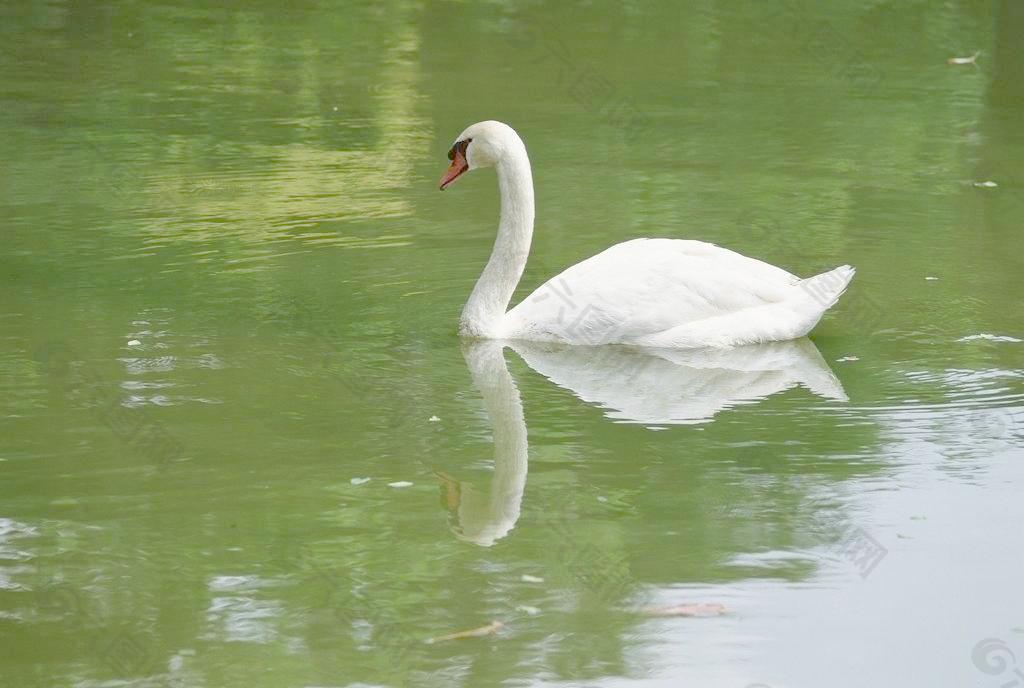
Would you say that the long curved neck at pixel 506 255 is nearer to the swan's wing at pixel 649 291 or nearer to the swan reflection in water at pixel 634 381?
the swan reflection in water at pixel 634 381

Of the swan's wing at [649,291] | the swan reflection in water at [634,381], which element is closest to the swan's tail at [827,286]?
the swan's wing at [649,291]

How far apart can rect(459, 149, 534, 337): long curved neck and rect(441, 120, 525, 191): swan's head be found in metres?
0.03

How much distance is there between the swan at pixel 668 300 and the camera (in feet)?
29.7

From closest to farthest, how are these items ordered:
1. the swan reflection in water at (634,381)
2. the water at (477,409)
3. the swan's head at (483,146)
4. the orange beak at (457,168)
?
1. the water at (477,409)
2. the swan reflection in water at (634,381)
3. the swan's head at (483,146)
4. the orange beak at (457,168)

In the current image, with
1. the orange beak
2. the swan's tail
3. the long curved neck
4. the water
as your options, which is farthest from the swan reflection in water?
the orange beak

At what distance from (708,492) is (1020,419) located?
69.1 inches

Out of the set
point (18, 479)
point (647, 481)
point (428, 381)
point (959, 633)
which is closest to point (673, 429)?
point (647, 481)

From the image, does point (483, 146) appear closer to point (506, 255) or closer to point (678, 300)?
point (506, 255)

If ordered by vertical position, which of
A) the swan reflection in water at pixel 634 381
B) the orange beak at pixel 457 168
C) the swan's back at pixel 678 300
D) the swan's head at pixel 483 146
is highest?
the swan's head at pixel 483 146

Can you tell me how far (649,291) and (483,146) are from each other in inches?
48.9

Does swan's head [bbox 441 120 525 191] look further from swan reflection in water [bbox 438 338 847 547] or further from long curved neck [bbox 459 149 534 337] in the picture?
swan reflection in water [bbox 438 338 847 547]

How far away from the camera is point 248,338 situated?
922cm

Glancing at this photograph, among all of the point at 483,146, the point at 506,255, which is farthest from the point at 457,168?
the point at 506,255

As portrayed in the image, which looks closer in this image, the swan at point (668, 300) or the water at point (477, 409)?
the water at point (477, 409)
